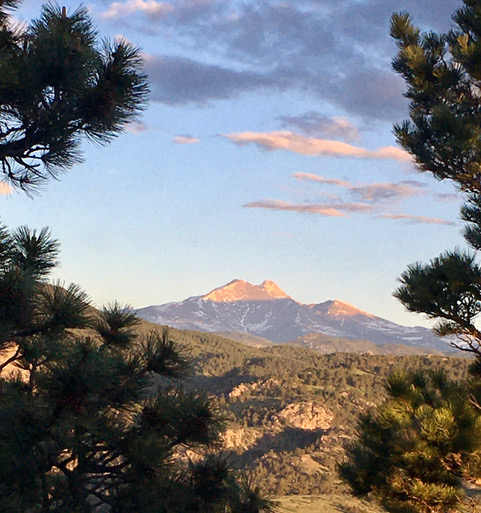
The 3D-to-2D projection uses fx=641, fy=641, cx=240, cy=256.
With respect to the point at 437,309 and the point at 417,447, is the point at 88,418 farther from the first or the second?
the point at 437,309

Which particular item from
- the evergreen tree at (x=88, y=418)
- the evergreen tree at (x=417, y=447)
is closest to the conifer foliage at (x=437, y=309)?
the evergreen tree at (x=417, y=447)

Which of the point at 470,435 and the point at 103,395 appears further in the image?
the point at 470,435

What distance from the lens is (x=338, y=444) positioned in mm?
194750

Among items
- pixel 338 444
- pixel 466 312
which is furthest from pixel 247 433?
pixel 466 312

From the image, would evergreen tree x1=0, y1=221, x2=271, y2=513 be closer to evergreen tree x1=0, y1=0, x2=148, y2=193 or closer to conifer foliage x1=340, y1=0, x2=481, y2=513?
evergreen tree x1=0, y1=0, x2=148, y2=193

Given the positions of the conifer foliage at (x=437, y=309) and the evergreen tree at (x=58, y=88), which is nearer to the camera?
the evergreen tree at (x=58, y=88)

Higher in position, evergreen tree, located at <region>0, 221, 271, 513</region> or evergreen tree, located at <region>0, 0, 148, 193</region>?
evergreen tree, located at <region>0, 0, 148, 193</region>

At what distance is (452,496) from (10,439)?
11.2 meters

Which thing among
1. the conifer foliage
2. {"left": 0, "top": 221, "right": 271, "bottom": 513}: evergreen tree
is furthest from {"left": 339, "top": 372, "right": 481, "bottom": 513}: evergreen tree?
{"left": 0, "top": 221, "right": 271, "bottom": 513}: evergreen tree

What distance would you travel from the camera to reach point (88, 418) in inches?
283

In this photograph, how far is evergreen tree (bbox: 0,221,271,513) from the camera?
7508 mm

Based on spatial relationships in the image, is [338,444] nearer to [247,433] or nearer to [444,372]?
[247,433]

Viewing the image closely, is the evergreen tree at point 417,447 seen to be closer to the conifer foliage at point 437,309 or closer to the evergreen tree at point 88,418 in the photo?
the conifer foliage at point 437,309

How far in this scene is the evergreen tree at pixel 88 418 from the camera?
7.51 meters
